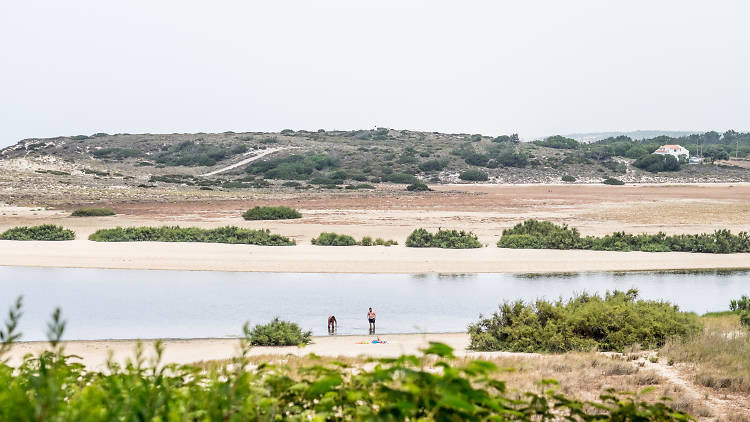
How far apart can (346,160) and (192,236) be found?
64.1 metres

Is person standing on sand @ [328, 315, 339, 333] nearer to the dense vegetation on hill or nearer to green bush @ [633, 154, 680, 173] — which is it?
the dense vegetation on hill

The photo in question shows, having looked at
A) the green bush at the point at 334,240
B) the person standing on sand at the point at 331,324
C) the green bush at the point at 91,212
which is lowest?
the person standing on sand at the point at 331,324

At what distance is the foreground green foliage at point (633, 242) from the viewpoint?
30297mm

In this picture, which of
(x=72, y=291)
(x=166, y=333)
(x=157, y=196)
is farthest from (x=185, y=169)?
(x=166, y=333)

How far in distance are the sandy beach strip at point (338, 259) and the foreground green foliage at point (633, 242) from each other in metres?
0.87

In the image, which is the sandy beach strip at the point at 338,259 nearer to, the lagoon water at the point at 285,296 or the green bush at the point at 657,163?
the lagoon water at the point at 285,296

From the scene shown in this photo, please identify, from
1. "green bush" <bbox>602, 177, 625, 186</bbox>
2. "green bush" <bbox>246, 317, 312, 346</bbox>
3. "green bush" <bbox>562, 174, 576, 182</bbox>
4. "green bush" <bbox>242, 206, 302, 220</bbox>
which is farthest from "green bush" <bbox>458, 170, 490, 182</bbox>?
"green bush" <bbox>246, 317, 312, 346</bbox>

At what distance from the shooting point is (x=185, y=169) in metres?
95.0

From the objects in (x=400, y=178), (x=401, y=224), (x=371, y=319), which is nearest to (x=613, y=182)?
(x=400, y=178)

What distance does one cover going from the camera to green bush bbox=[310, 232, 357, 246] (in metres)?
31.2

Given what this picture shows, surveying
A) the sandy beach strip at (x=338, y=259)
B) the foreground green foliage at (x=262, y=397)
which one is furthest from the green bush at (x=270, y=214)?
the foreground green foliage at (x=262, y=397)

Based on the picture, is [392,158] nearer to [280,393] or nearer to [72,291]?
[72,291]

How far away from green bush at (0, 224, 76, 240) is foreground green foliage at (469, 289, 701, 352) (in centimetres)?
2357

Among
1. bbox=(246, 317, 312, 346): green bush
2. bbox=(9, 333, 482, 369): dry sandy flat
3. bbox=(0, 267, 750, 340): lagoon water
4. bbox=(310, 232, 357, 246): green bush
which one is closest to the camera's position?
bbox=(9, 333, 482, 369): dry sandy flat
